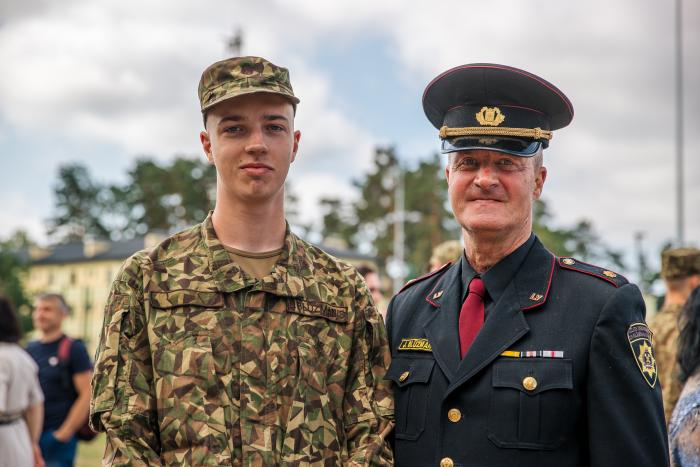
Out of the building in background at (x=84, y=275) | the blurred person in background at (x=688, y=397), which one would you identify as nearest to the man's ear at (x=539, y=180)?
the blurred person in background at (x=688, y=397)

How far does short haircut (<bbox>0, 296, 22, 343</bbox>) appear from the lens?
6.82 meters

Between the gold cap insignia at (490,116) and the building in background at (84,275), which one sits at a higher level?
the building in background at (84,275)

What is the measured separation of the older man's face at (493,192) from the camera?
3.36m

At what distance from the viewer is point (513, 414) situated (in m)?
3.14

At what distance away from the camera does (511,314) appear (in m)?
3.34

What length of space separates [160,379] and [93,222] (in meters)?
78.5

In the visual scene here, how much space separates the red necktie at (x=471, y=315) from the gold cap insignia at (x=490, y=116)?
618mm

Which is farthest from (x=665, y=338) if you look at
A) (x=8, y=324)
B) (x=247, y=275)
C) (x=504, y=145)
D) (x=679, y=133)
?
(x=679, y=133)

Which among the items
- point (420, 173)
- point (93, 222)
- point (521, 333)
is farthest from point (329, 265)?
point (93, 222)

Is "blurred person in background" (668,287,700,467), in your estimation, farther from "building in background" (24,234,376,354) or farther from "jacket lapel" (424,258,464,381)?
"building in background" (24,234,376,354)

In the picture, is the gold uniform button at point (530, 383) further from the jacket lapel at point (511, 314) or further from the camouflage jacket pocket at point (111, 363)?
the camouflage jacket pocket at point (111, 363)

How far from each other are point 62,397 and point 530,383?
566 cm

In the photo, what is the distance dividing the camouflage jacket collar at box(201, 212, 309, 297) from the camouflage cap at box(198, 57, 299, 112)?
1.60 ft

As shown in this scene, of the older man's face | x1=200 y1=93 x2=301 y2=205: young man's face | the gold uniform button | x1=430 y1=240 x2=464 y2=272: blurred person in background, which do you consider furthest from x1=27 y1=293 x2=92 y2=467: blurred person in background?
the gold uniform button
